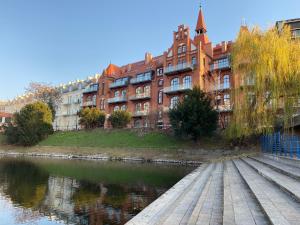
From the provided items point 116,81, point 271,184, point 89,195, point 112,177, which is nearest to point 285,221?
point 271,184

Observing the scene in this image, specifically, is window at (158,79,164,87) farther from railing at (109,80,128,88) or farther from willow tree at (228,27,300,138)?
willow tree at (228,27,300,138)

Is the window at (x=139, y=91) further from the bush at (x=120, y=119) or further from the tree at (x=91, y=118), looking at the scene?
the bush at (x=120, y=119)

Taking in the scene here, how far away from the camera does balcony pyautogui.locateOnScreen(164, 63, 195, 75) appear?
4144cm

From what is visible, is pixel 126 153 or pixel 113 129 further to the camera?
pixel 113 129

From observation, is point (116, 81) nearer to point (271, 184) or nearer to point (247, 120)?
point (247, 120)

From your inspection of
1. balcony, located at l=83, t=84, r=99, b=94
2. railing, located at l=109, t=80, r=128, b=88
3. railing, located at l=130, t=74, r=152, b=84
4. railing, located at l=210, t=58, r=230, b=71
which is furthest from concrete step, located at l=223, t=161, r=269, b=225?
balcony, located at l=83, t=84, r=99, b=94

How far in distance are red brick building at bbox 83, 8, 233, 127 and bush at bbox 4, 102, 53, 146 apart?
1366 cm

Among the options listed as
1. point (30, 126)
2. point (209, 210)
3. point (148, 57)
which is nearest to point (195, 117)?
point (209, 210)

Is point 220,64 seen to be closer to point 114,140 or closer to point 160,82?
point 160,82

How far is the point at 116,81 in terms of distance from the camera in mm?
55812

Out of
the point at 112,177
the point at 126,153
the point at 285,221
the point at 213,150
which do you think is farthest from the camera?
the point at 126,153

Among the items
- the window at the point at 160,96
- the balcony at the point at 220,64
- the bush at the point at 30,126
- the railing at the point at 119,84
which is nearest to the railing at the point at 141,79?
the railing at the point at 119,84

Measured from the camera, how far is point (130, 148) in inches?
1309

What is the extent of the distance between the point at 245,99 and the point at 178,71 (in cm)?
2142
